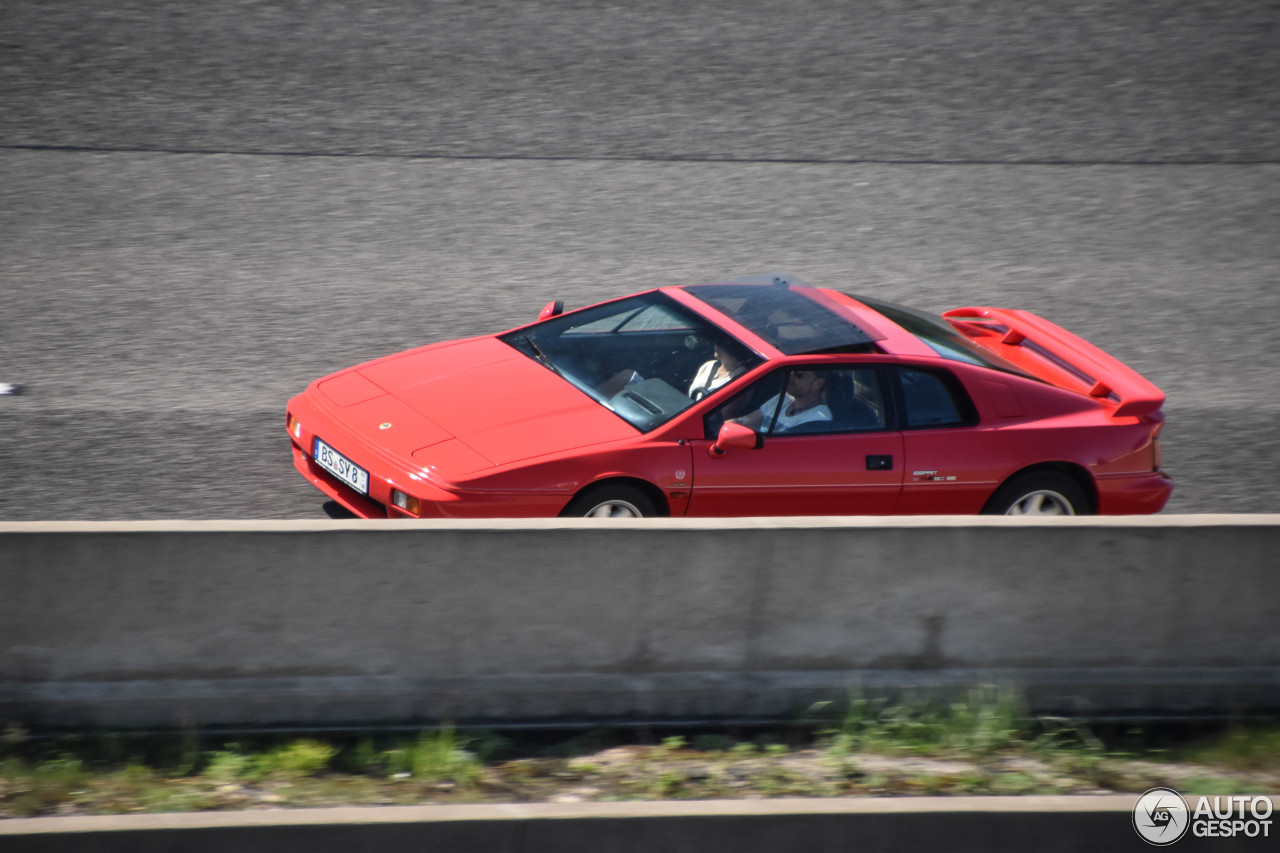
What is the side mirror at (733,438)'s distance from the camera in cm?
632

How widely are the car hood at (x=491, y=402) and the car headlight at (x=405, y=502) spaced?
21 cm

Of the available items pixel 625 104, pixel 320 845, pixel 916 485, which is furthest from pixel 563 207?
pixel 320 845

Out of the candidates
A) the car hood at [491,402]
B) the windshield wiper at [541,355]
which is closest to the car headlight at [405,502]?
the car hood at [491,402]

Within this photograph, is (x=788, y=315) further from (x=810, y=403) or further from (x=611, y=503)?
(x=611, y=503)

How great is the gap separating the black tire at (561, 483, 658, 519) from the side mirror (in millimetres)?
423

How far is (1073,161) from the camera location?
14.2 meters

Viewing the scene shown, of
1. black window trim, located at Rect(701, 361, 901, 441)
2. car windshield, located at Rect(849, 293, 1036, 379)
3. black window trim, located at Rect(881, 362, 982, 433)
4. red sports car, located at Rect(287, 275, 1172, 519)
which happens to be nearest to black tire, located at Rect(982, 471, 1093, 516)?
red sports car, located at Rect(287, 275, 1172, 519)

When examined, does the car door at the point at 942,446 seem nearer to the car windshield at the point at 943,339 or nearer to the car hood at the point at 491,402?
the car windshield at the point at 943,339

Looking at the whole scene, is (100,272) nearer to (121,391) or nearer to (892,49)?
(121,391)

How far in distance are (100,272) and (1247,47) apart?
1435 centimetres

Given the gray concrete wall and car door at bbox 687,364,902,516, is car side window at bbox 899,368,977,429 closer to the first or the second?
car door at bbox 687,364,902,516

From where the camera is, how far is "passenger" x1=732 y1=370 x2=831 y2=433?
6.57 m

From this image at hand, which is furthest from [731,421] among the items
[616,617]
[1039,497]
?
[1039,497]

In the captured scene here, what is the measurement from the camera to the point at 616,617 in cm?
503
